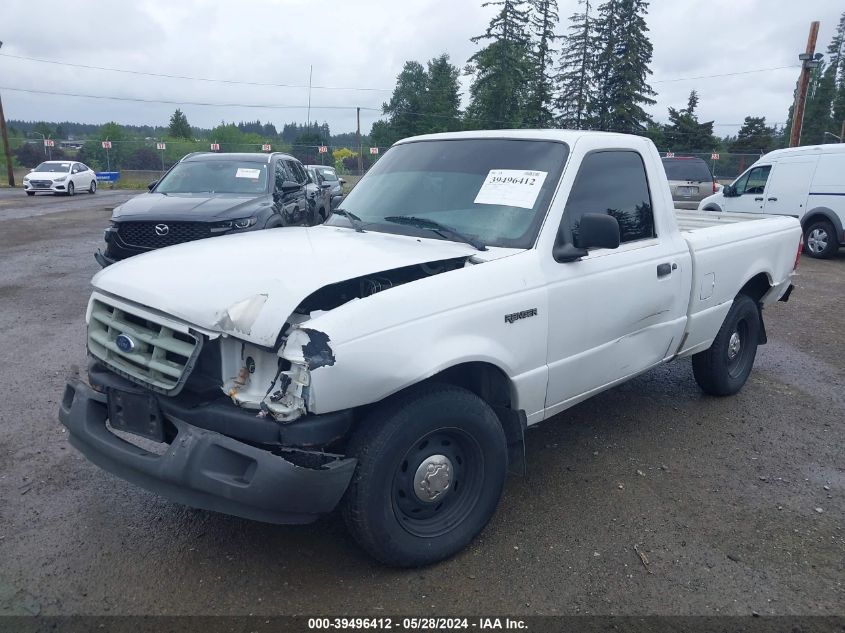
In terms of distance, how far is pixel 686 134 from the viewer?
49406 mm

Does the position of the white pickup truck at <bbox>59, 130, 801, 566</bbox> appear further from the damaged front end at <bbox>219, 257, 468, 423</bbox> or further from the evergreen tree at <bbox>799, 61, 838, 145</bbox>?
the evergreen tree at <bbox>799, 61, 838, 145</bbox>

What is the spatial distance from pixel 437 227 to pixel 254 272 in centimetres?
115

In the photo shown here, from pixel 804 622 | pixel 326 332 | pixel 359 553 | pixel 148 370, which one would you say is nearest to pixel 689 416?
pixel 804 622

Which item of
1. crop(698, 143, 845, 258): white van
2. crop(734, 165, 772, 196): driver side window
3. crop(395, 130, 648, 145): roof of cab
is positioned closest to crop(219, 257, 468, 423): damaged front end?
crop(395, 130, 648, 145): roof of cab

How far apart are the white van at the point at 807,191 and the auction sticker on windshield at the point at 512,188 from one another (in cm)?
1093

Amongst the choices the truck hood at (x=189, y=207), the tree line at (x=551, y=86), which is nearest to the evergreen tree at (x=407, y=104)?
the tree line at (x=551, y=86)

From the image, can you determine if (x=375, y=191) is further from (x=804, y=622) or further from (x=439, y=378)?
(x=804, y=622)

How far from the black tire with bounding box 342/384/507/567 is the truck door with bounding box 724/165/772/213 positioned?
13082mm

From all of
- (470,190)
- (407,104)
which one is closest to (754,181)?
(470,190)

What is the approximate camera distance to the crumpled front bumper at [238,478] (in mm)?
2537

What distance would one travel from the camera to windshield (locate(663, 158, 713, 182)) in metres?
22.0

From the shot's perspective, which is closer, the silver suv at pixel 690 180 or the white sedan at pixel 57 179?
the silver suv at pixel 690 180

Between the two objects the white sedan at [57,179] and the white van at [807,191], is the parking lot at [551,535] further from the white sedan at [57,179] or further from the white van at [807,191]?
the white sedan at [57,179]

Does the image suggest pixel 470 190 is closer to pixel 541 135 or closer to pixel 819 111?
pixel 541 135
